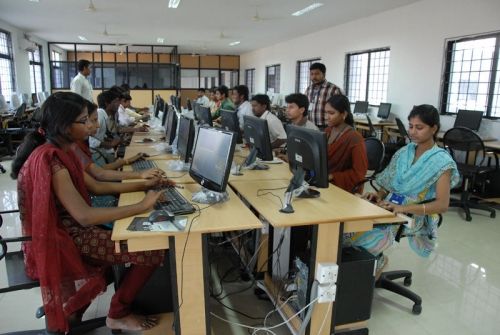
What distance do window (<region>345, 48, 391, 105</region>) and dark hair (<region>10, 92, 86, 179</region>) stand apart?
622cm

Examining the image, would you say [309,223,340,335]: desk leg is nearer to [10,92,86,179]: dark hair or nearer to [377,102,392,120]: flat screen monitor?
[10,92,86,179]: dark hair

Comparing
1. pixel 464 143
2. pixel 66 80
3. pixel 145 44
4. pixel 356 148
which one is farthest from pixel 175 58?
pixel 356 148

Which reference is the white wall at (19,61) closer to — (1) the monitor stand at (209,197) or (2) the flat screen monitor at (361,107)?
(2) the flat screen monitor at (361,107)

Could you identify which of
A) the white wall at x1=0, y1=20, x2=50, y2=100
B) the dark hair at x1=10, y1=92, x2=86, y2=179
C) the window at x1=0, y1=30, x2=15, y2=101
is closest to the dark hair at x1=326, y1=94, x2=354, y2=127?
the dark hair at x1=10, y1=92, x2=86, y2=179

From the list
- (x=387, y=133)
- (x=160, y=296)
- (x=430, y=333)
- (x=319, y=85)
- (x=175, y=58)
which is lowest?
(x=430, y=333)

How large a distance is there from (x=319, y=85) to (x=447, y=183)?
294 centimetres

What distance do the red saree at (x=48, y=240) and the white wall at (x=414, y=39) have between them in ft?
16.7

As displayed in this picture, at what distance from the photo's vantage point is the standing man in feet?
14.9

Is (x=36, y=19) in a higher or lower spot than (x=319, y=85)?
higher

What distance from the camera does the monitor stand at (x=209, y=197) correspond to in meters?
1.86

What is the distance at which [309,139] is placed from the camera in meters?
1.83

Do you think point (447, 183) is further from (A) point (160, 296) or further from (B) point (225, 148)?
(A) point (160, 296)

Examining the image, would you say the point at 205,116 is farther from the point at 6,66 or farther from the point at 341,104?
the point at 6,66

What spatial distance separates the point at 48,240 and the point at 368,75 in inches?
282
